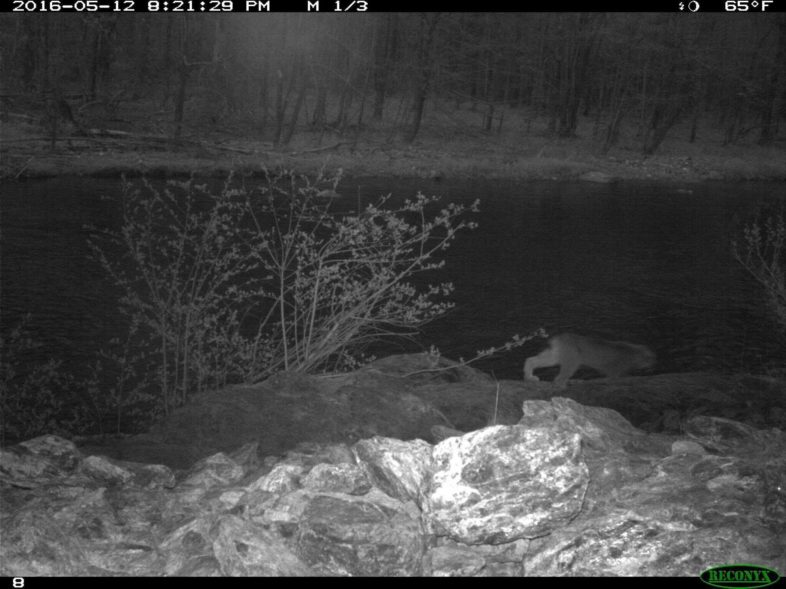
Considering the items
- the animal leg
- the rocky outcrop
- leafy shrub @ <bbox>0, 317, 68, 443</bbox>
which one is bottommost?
leafy shrub @ <bbox>0, 317, 68, 443</bbox>

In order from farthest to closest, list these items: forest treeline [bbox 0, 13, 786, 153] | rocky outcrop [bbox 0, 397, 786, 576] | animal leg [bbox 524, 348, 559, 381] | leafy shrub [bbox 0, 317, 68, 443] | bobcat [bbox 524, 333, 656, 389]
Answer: forest treeline [bbox 0, 13, 786, 153]
animal leg [bbox 524, 348, 559, 381]
bobcat [bbox 524, 333, 656, 389]
leafy shrub [bbox 0, 317, 68, 443]
rocky outcrop [bbox 0, 397, 786, 576]

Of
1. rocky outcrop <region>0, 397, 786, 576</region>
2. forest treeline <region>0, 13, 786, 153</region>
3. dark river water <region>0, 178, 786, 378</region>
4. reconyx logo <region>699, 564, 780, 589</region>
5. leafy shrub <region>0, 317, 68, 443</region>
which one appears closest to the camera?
reconyx logo <region>699, 564, 780, 589</region>

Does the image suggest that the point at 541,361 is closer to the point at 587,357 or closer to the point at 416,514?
the point at 587,357

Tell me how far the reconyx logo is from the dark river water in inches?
231

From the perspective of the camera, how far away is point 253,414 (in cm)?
600

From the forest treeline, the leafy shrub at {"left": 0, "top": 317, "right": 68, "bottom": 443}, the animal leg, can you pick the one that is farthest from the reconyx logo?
the forest treeline

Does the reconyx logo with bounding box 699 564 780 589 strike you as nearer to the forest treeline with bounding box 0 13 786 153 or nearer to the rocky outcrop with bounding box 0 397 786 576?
the rocky outcrop with bounding box 0 397 786 576

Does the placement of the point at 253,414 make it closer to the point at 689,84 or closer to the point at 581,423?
the point at 581,423

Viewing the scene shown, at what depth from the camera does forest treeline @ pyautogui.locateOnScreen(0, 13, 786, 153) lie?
27266 mm

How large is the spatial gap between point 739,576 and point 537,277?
11.4 meters

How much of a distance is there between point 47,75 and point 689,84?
2420cm

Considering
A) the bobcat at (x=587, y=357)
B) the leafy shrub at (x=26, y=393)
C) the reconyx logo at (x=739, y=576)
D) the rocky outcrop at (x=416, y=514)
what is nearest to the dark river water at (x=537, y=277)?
the leafy shrub at (x=26, y=393)

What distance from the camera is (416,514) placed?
4137 millimetres

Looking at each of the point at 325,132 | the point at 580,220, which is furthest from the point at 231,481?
the point at 325,132
